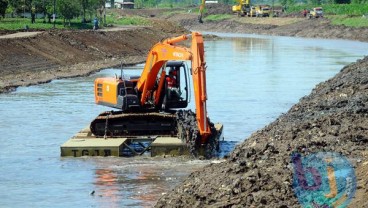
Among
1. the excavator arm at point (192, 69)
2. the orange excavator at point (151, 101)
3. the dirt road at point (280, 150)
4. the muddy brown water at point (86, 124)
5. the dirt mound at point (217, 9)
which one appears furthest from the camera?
the dirt mound at point (217, 9)

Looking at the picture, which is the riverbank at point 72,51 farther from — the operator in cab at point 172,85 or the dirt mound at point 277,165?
the dirt mound at point 277,165

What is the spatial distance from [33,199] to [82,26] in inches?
2888

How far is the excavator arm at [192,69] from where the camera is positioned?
72.4ft

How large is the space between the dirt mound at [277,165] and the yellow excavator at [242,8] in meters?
130

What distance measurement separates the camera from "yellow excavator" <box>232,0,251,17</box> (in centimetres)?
15234

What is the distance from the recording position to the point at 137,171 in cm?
2223

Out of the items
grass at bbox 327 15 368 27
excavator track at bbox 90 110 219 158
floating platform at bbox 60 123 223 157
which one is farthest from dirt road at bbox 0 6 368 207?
grass at bbox 327 15 368 27

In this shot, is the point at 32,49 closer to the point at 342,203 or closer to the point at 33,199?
the point at 33,199

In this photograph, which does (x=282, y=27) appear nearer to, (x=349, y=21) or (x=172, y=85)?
(x=349, y=21)

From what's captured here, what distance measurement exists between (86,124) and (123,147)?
22.7ft

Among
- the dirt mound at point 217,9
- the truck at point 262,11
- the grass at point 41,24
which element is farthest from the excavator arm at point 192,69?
the dirt mound at point 217,9

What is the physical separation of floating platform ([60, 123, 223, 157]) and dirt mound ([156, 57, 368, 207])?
2903 millimetres

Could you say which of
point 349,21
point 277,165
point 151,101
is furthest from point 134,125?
point 349,21

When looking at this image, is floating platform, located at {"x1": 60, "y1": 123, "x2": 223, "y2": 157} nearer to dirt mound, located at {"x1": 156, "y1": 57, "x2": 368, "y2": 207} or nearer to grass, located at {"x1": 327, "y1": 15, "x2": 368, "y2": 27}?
dirt mound, located at {"x1": 156, "y1": 57, "x2": 368, "y2": 207}
